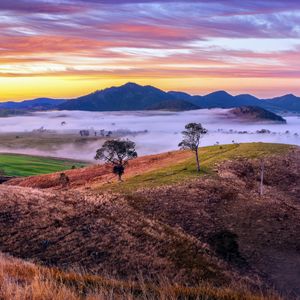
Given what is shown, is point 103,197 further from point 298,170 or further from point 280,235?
point 298,170

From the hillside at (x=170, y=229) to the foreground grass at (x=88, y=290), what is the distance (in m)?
12.5

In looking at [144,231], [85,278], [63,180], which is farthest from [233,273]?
[63,180]

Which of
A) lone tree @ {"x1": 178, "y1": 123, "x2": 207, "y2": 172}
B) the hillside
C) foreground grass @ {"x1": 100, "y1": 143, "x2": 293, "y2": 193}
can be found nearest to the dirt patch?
foreground grass @ {"x1": 100, "y1": 143, "x2": 293, "y2": 193}

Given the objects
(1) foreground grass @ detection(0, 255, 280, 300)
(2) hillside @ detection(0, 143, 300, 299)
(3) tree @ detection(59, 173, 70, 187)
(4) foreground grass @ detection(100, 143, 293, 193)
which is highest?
(1) foreground grass @ detection(0, 255, 280, 300)

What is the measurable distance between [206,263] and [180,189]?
860 inches

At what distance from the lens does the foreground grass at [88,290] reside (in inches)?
368

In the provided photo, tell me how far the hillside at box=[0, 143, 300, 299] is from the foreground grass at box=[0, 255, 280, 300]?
41.2ft

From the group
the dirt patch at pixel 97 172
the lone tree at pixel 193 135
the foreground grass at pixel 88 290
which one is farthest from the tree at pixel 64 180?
the foreground grass at pixel 88 290

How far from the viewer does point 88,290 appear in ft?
37.3

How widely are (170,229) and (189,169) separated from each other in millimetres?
29687

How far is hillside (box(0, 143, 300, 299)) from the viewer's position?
3584cm

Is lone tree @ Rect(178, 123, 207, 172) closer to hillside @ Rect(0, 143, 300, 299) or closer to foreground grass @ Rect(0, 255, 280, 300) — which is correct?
hillside @ Rect(0, 143, 300, 299)

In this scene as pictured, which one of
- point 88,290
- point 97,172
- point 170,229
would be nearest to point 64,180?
point 97,172

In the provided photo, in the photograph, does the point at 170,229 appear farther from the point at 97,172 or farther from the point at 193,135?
the point at 97,172
